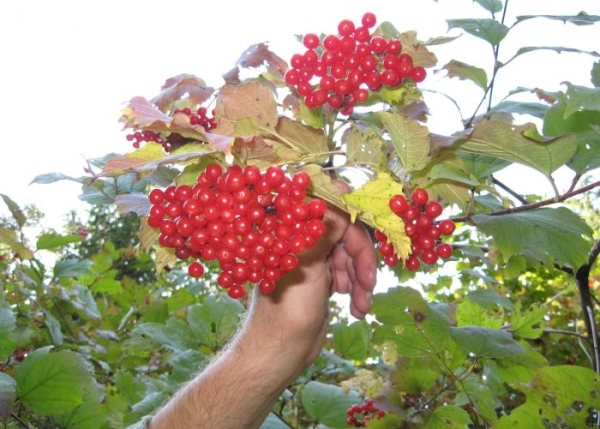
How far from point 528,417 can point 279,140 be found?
993 mm

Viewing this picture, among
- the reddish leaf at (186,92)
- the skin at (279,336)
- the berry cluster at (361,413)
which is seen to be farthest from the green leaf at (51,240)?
the berry cluster at (361,413)

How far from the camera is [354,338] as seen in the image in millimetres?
2777

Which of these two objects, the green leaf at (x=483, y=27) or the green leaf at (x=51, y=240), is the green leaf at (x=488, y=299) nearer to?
the green leaf at (x=483, y=27)

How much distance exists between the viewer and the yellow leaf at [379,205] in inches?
43.4

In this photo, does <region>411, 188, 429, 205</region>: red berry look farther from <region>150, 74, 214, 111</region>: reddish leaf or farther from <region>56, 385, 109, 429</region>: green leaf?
Result: <region>56, 385, 109, 429</region>: green leaf

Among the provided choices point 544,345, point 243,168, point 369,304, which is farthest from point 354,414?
point 544,345

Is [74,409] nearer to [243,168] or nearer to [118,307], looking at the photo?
[243,168]

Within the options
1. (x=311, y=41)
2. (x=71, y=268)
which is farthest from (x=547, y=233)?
(x=71, y=268)

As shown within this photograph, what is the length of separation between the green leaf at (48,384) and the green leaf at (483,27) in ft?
5.55

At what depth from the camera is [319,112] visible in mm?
1541

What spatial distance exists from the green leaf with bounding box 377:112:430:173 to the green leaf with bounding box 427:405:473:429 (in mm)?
996

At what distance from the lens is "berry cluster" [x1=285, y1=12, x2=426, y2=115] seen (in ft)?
4.77

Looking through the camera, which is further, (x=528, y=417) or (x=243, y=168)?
(x=528, y=417)

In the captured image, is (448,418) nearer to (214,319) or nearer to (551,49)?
(214,319)
